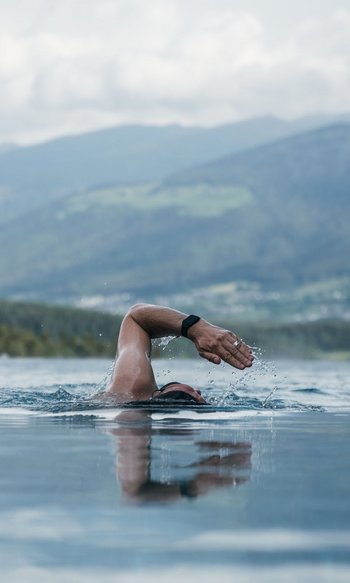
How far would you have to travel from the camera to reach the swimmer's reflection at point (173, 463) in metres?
7.90

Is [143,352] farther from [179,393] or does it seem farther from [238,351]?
[238,351]

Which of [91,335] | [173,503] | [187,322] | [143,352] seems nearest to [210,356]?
[187,322]

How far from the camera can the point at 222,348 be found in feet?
47.1

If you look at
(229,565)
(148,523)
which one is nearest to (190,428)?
(148,523)

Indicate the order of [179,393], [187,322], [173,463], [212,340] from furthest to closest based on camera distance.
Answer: [179,393]
[187,322]
[212,340]
[173,463]

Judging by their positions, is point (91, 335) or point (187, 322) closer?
point (187, 322)

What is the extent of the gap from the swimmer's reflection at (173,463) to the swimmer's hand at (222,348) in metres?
1.54

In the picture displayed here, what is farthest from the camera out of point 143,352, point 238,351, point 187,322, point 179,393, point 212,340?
point 143,352

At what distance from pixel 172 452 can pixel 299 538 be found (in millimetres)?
3901

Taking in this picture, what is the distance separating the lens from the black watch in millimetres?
14797

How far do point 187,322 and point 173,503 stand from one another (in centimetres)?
761

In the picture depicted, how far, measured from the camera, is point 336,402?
69.8ft

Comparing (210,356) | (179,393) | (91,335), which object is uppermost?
(91,335)

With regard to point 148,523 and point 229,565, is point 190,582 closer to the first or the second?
point 229,565
